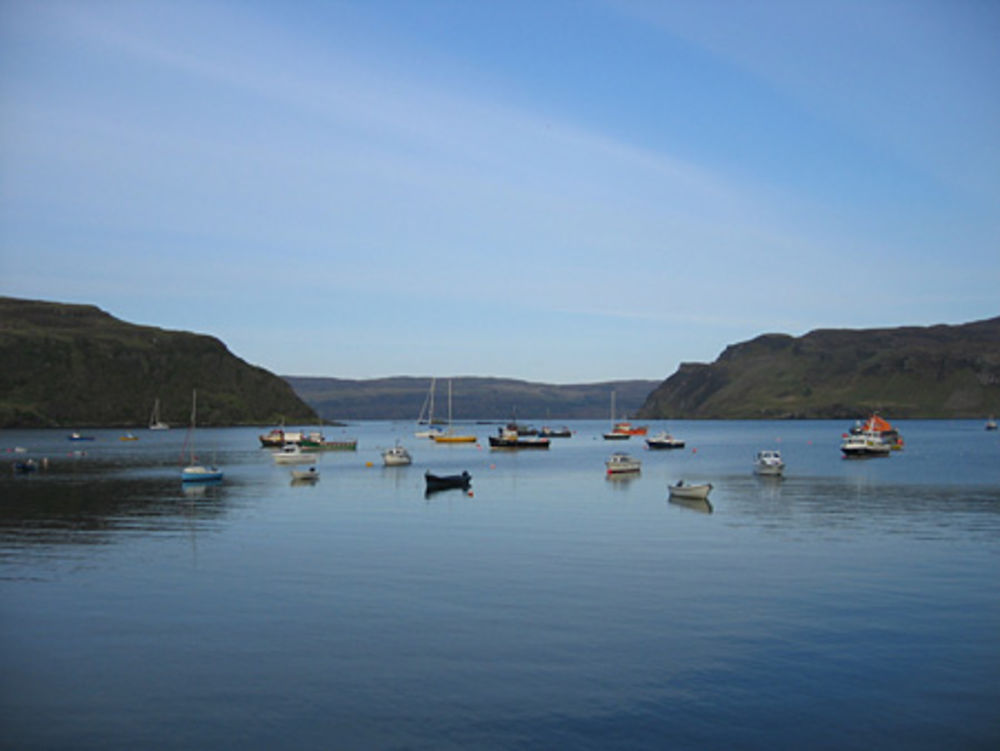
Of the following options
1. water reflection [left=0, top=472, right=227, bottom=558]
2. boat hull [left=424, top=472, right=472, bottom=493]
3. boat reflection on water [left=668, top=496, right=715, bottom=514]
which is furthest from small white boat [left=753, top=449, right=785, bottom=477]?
water reflection [left=0, top=472, right=227, bottom=558]

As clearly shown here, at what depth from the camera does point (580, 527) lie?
197ft

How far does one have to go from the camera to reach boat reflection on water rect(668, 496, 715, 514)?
71688mm

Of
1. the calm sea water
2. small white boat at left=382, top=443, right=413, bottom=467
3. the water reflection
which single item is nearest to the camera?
the calm sea water

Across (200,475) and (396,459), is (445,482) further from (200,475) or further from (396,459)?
(396,459)

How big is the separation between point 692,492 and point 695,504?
2136 millimetres

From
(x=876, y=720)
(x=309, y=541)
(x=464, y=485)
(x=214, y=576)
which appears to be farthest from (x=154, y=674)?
(x=464, y=485)

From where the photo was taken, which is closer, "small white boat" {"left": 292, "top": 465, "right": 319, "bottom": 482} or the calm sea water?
the calm sea water

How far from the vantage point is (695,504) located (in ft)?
247

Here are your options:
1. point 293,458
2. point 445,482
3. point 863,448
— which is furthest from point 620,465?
point 863,448

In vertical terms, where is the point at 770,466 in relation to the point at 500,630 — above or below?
above

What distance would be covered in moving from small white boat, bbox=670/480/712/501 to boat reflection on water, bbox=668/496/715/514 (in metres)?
0.14

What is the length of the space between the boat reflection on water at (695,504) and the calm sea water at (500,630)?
4.01 m

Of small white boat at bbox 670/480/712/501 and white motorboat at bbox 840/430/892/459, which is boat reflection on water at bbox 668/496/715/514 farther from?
white motorboat at bbox 840/430/892/459

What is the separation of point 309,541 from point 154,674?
27.3 m
